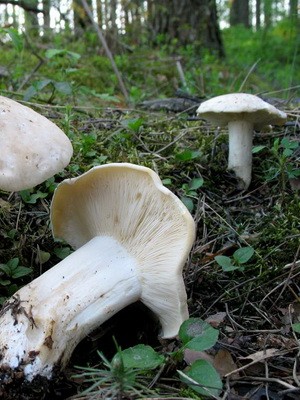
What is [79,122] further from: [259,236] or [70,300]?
[70,300]

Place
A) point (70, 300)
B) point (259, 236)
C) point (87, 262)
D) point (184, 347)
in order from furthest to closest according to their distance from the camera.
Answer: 1. point (259, 236)
2. point (87, 262)
3. point (70, 300)
4. point (184, 347)

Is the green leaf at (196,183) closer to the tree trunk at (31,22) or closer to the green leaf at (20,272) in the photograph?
the green leaf at (20,272)

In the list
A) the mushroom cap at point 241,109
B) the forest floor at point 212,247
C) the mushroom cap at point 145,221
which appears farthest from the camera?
the mushroom cap at point 241,109

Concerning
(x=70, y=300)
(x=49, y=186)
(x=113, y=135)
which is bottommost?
(x=70, y=300)

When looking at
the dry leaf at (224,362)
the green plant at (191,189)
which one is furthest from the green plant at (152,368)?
the green plant at (191,189)

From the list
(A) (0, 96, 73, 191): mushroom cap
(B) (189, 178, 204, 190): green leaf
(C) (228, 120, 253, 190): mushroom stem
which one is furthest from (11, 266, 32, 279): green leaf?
(C) (228, 120, 253, 190): mushroom stem

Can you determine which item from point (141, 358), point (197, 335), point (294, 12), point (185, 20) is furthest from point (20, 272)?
point (185, 20)

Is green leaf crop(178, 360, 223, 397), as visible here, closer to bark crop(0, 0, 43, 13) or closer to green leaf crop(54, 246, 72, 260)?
green leaf crop(54, 246, 72, 260)

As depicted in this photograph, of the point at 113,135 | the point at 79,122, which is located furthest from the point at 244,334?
the point at 79,122
